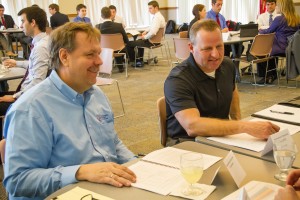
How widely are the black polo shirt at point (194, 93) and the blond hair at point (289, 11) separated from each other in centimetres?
408

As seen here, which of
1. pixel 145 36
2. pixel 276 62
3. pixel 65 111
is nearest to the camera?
pixel 65 111

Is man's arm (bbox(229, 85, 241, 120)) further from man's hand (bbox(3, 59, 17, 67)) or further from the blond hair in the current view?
the blond hair

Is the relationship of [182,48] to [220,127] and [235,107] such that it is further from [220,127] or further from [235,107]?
[220,127]

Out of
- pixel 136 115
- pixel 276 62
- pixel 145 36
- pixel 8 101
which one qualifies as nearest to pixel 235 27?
pixel 145 36

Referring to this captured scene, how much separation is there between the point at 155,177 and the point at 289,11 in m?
5.27

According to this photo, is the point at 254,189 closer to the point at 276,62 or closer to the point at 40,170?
the point at 40,170

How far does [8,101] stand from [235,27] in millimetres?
7456

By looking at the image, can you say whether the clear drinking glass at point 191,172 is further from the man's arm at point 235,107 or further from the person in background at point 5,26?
the person in background at point 5,26

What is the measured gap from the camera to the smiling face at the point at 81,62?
5.51 ft

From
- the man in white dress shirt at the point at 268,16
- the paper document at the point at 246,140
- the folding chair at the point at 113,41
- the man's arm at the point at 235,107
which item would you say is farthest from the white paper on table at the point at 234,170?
the man in white dress shirt at the point at 268,16

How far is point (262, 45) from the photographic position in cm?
572

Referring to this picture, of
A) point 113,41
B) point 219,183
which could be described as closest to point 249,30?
point 113,41

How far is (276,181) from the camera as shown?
4.34 feet

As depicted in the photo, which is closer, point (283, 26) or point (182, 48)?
point (283, 26)
